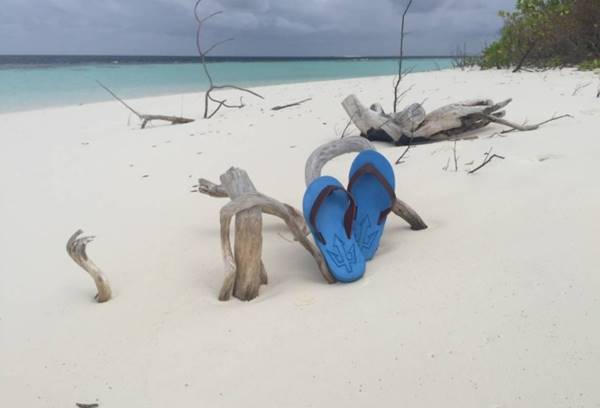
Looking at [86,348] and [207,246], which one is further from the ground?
[207,246]

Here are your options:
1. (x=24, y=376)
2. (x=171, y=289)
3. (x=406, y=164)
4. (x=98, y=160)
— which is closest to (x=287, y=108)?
(x=98, y=160)

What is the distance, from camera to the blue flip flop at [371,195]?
6.97 ft

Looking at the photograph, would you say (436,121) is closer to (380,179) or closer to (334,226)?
(380,179)

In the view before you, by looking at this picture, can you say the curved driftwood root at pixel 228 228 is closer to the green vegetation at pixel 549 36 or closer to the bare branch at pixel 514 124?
the bare branch at pixel 514 124

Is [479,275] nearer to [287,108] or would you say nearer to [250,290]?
[250,290]

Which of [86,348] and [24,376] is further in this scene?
[86,348]

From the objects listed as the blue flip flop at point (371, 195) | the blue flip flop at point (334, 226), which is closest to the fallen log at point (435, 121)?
the blue flip flop at point (371, 195)

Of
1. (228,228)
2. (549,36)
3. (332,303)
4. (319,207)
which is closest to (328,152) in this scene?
(319,207)

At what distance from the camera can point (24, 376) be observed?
147 centimetres

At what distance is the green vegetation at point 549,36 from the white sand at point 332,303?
288 inches

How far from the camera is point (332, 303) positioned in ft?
5.52

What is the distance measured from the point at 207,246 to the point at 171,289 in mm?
456

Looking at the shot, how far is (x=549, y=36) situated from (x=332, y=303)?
1057 cm

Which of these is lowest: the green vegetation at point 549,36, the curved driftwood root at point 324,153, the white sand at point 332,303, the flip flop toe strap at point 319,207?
the white sand at point 332,303
